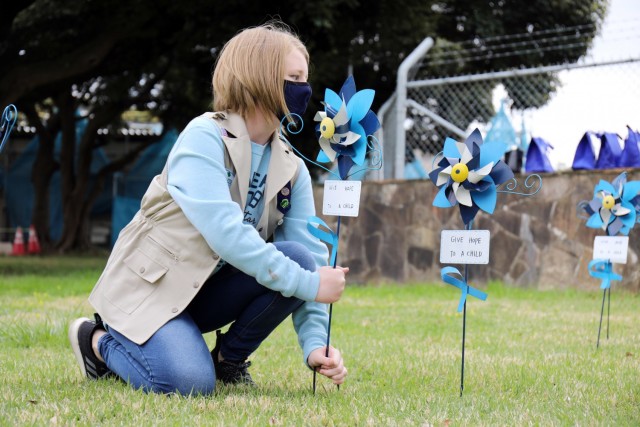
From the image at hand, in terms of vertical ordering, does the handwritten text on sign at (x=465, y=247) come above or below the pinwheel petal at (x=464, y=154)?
below

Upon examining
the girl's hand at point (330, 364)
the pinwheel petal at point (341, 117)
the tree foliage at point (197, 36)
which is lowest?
the girl's hand at point (330, 364)

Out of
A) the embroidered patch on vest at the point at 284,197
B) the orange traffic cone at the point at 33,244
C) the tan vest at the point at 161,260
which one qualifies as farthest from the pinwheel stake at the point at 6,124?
the orange traffic cone at the point at 33,244

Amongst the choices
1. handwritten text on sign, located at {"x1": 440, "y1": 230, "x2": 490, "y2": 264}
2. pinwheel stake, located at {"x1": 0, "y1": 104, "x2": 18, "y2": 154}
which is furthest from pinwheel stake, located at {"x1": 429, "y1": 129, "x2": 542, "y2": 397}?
pinwheel stake, located at {"x1": 0, "y1": 104, "x2": 18, "y2": 154}

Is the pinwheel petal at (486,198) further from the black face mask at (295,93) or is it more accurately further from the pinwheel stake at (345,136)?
the black face mask at (295,93)

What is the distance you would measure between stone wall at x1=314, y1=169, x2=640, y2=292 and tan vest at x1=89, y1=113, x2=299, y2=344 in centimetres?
511

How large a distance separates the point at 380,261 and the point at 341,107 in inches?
242

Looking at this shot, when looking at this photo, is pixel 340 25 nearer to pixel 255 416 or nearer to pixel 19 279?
pixel 19 279

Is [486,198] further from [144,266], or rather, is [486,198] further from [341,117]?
[144,266]

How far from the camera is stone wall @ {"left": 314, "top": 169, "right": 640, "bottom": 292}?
24.8 feet

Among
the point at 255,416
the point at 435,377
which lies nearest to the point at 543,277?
the point at 435,377

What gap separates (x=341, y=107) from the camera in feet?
9.23

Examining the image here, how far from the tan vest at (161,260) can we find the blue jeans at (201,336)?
2.7 inches

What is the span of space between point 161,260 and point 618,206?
2.83 metres

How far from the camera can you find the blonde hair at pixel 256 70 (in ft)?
9.18
